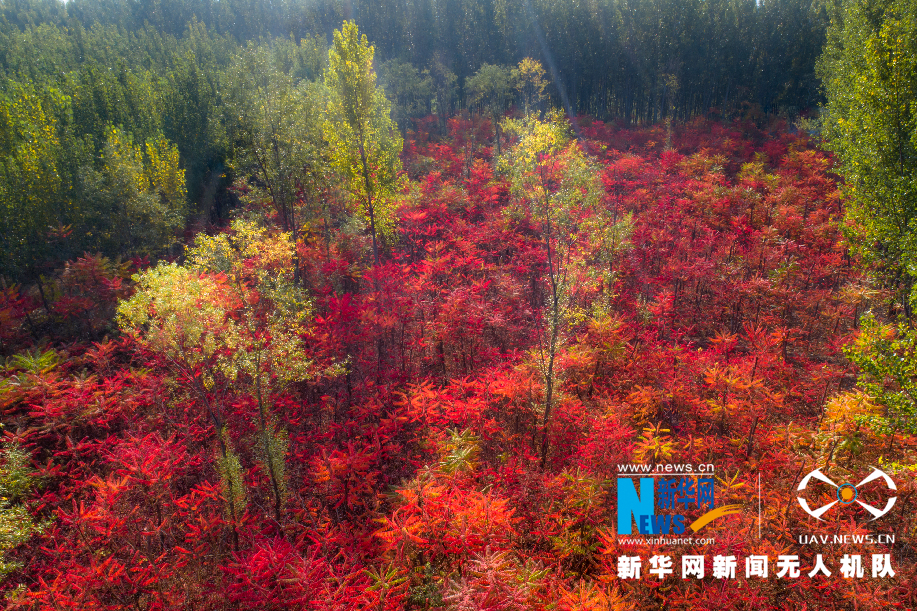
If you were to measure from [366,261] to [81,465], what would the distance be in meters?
19.6

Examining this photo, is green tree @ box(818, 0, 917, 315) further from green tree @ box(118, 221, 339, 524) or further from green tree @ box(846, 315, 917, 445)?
green tree @ box(118, 221, 339, 524)

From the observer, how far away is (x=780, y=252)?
74.5 ft

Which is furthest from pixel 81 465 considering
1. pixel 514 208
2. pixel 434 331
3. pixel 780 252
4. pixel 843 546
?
pixel 780 252

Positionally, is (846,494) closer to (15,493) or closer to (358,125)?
(358,125)

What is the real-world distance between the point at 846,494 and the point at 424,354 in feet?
54.0

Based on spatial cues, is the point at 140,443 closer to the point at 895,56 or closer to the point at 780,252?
the point at 895,56

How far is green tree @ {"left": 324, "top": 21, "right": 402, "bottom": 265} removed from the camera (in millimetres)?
20094

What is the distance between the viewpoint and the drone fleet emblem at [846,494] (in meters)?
10.6

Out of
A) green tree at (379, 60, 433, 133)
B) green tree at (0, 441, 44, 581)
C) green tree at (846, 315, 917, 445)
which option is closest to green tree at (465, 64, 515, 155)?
green tree at (379, 60, 433, 133)

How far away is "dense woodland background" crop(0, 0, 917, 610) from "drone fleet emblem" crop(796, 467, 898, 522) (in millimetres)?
290

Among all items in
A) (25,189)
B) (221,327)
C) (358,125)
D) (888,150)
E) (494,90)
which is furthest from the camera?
(494,90)

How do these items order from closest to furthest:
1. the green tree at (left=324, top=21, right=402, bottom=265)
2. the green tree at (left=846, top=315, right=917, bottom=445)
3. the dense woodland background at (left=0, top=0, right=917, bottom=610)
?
the green tree at (left=846, top=315, right=917, bottom=445)
the dense woodland background at (left=0, top=0, right=917, bottom=610)
the green tree at (left=324, top=21, right=402, bottom=265)

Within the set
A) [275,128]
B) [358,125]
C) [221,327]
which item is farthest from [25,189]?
[221,327]

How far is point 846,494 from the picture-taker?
11.1 m
